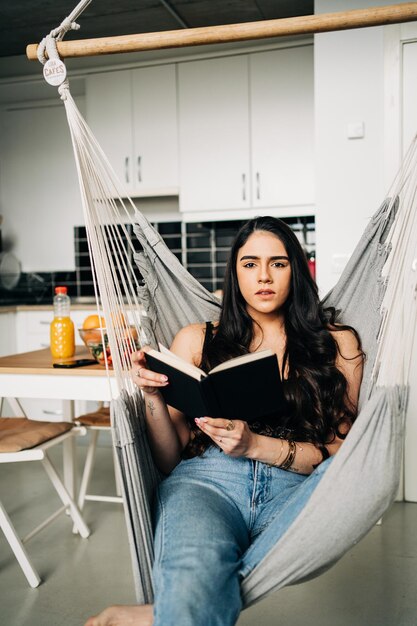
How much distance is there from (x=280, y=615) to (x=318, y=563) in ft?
2.60

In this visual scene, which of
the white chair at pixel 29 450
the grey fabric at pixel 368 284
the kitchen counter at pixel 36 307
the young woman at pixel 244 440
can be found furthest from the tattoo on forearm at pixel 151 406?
the kitchen counter at pixel 36 307

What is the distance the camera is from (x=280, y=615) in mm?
1836

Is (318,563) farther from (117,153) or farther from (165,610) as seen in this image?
(117,153)

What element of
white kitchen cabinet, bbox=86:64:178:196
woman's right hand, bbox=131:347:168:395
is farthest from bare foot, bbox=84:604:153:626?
white kitchen cabinet, bbox=86:64:178:196

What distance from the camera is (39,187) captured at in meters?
4.62

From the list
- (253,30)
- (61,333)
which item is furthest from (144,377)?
(61,333)

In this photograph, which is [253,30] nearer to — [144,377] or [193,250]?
[144,377]

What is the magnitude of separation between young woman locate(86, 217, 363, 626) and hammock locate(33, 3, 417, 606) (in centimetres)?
5

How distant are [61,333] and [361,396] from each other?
1184mm

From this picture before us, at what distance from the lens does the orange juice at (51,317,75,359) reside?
2.25 m

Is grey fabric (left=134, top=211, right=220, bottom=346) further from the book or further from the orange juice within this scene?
the orange juice

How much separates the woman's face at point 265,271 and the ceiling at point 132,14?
2.30 m

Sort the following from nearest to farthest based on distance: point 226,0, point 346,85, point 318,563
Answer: point 318,563, point 346,85, point 226,0

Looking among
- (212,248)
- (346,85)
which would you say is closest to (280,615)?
(346,85)
